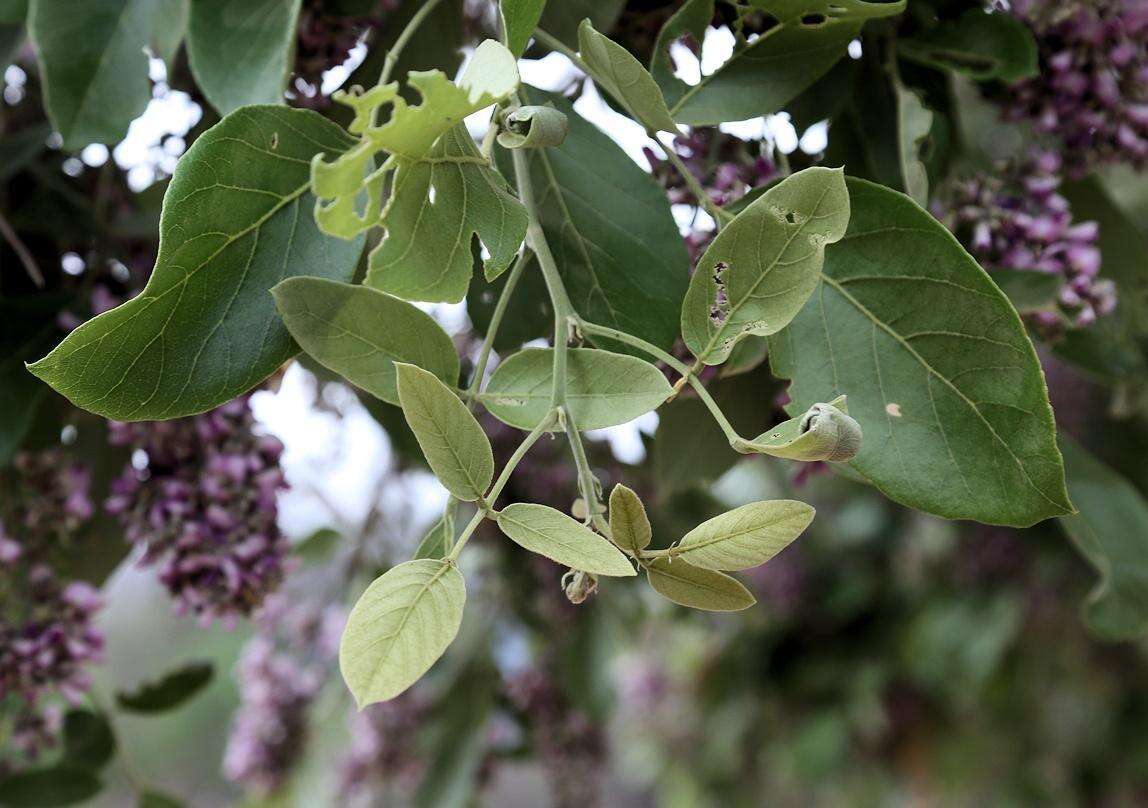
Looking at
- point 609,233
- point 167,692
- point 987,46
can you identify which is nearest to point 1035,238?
point 987,46

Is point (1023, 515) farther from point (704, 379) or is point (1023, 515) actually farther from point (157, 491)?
point (157, 491)

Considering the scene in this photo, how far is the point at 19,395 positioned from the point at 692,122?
0.96 ft

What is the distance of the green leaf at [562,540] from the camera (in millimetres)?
245

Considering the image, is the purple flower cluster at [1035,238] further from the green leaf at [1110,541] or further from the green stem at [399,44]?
the green stem at [399,44]

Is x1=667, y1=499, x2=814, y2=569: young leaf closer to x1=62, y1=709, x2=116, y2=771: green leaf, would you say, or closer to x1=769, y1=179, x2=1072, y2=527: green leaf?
x1=769, y1=179, x2=1072, y2=527: green leaf

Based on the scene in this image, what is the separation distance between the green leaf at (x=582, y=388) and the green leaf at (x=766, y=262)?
0.02m

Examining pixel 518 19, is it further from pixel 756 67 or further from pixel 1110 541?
pixel 1110 541

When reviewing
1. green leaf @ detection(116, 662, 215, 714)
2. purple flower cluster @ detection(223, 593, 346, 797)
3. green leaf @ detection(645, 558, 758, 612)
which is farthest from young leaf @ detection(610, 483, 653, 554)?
purple flower cluster @ detection(223, 593, 346, 797)

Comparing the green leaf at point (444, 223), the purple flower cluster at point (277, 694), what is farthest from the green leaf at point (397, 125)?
the purple flower cluster at point (277, 694)

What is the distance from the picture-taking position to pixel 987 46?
427mm

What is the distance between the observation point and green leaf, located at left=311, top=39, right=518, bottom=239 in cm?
23

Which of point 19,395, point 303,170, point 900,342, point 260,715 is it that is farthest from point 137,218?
point 260,715

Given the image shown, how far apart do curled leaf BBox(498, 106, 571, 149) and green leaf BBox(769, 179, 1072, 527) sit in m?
0.10

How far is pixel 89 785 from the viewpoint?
0.57 m
